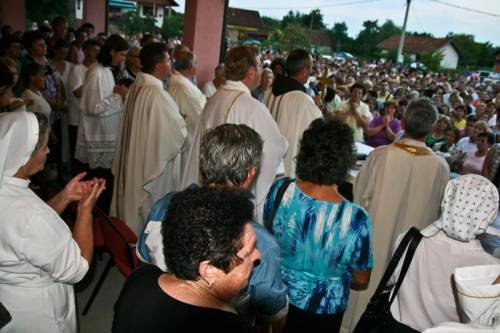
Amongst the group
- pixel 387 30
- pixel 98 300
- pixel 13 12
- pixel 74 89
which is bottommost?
pixel 98 300

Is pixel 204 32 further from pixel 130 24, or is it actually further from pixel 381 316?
pixel 130 24

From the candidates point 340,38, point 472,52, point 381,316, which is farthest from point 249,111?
point 472,52

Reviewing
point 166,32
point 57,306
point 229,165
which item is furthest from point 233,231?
point 166,32

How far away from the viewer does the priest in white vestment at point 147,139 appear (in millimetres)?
3506

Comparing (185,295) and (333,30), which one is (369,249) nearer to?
(185,295)

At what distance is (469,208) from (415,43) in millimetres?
51951

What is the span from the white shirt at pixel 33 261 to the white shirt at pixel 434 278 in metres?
1.53

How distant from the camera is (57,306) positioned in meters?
1.77

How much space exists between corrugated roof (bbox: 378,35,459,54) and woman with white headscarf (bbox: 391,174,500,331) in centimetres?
4919

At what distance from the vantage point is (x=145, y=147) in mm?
3596

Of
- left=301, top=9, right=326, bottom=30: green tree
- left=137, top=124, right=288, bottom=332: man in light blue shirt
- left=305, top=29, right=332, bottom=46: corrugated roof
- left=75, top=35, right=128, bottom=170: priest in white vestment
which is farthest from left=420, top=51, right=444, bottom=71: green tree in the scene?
left=301, top=9, right=326, bottom=30: green tree

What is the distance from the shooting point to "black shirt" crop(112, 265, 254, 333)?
1.02 metres

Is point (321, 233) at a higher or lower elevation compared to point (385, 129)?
higher

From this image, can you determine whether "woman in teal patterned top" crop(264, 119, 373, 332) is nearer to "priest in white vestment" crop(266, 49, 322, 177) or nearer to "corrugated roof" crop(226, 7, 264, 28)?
"priest in white vestment" crop(266, 49, 322, 177)
